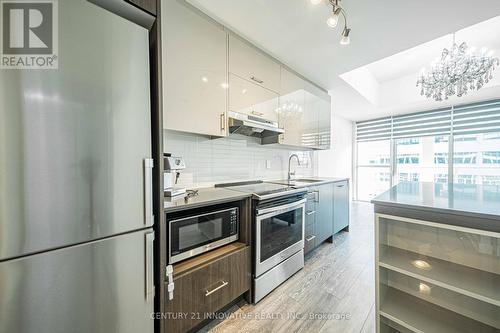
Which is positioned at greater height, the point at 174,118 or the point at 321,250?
the point at 174,118

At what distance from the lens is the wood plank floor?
1.44 metres

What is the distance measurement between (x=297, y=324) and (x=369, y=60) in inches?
115

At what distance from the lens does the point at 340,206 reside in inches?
122

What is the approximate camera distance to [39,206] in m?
0.70

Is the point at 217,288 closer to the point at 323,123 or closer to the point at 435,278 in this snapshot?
the point at 435,278

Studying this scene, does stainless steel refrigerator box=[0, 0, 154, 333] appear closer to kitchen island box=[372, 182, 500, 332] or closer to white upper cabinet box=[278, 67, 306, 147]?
kitchen island box=[372, 182, 500, 332]

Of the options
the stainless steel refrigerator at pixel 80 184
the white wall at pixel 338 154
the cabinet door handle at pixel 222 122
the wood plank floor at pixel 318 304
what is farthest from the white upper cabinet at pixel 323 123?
the stainless steel refrigerator at pixel 80 184

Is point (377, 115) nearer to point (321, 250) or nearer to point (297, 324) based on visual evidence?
point (321, 250)

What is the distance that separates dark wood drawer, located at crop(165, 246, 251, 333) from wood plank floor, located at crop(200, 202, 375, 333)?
0.66 feet

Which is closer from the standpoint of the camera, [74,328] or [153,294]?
[74,328]

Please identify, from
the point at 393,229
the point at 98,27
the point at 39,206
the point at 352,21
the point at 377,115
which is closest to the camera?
the point at 39,206

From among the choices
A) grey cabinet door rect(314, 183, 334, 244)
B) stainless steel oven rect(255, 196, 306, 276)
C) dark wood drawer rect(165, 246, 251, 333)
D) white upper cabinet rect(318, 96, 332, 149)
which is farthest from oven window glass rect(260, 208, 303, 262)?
white upper cabinet rect(318, 96, 332, 149)

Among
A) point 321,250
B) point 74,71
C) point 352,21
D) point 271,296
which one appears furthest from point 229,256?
point 352,21

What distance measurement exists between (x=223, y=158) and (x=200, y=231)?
992 millimetres
